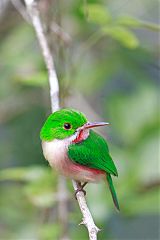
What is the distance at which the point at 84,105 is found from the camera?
393cm

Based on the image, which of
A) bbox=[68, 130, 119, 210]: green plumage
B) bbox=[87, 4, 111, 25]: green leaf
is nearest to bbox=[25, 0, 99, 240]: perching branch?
bbox=[68, 130, 119, 210]: green plumage

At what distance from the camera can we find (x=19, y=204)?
3867 mm

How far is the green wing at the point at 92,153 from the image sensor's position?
8.66ft

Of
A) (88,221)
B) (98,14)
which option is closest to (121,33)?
(98,14)

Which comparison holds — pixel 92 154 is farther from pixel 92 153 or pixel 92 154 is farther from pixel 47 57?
pixel 47 57

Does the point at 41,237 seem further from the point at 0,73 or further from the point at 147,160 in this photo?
the point at 0,73

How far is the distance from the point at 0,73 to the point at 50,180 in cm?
110

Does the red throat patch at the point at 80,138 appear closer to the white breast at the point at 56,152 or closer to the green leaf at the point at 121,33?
the white breast at the point at 56,152

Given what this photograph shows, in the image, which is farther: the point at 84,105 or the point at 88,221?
the point at 84,105

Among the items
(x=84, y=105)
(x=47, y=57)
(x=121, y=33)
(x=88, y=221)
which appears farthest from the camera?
(x=84, y=105)

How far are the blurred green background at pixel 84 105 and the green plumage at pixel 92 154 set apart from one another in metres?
0.39

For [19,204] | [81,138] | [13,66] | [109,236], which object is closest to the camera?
[81,138]

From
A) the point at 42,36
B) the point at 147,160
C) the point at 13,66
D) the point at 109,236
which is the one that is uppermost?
the point at 13,66

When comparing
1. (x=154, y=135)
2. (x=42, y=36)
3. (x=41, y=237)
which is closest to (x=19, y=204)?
(x=41, y=237)
